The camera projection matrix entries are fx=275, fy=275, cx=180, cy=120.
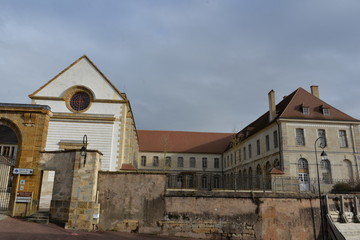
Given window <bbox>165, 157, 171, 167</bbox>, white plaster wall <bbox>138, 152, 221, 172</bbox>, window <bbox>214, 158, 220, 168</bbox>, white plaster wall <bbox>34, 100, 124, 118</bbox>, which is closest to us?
white plaster wall <bbox>34, 100, 124, 118</bbox>

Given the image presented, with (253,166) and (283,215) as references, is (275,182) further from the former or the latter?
(253,166)

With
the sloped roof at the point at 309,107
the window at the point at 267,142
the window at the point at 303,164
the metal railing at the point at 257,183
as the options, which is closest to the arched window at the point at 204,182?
the metal railing at the point at 257,183

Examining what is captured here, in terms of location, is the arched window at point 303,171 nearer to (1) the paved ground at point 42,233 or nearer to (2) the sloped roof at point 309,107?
(2) the sloped roof at point 309,107

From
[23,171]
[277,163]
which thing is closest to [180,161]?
[277,163]

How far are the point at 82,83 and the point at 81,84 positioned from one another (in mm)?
118

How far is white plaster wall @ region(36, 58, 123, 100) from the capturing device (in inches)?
901

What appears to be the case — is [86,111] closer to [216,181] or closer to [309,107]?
[309,107]

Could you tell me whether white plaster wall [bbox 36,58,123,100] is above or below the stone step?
above

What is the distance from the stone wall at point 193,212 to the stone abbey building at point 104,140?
1.27 m

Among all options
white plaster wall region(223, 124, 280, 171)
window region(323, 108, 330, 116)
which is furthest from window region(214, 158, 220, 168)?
window region(323, 108, 330, 116)

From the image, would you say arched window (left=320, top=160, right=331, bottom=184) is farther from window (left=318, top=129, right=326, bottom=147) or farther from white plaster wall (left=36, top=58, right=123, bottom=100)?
white plaster wall (left=36, top=58, right=123, bottom=100)

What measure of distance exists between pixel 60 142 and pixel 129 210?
35.4 feet

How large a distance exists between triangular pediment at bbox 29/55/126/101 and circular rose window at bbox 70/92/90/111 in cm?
73

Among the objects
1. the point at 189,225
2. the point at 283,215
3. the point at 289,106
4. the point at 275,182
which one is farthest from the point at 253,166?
the point at 189,225
